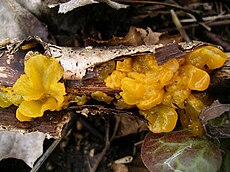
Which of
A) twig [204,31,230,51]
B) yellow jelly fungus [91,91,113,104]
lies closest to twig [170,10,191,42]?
twig [204,31,230,51]

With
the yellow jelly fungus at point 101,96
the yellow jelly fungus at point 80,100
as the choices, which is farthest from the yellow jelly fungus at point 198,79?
the yellow jelly fungus at point 80,100

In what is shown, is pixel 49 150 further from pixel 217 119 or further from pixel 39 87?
pixel 217 119

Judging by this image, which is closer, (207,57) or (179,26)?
(207,57)

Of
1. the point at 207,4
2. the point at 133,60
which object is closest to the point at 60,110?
the point at 133,60

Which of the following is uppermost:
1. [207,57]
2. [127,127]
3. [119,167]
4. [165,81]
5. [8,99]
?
[207,57]

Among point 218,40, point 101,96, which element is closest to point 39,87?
point 101,96

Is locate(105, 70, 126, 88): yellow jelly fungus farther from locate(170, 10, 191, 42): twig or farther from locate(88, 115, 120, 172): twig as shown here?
locate(170, 10, 191, 42): twig

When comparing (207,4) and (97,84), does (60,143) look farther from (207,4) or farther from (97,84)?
(207,4)

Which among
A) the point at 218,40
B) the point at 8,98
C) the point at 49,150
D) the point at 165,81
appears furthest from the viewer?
the point at 218,40
